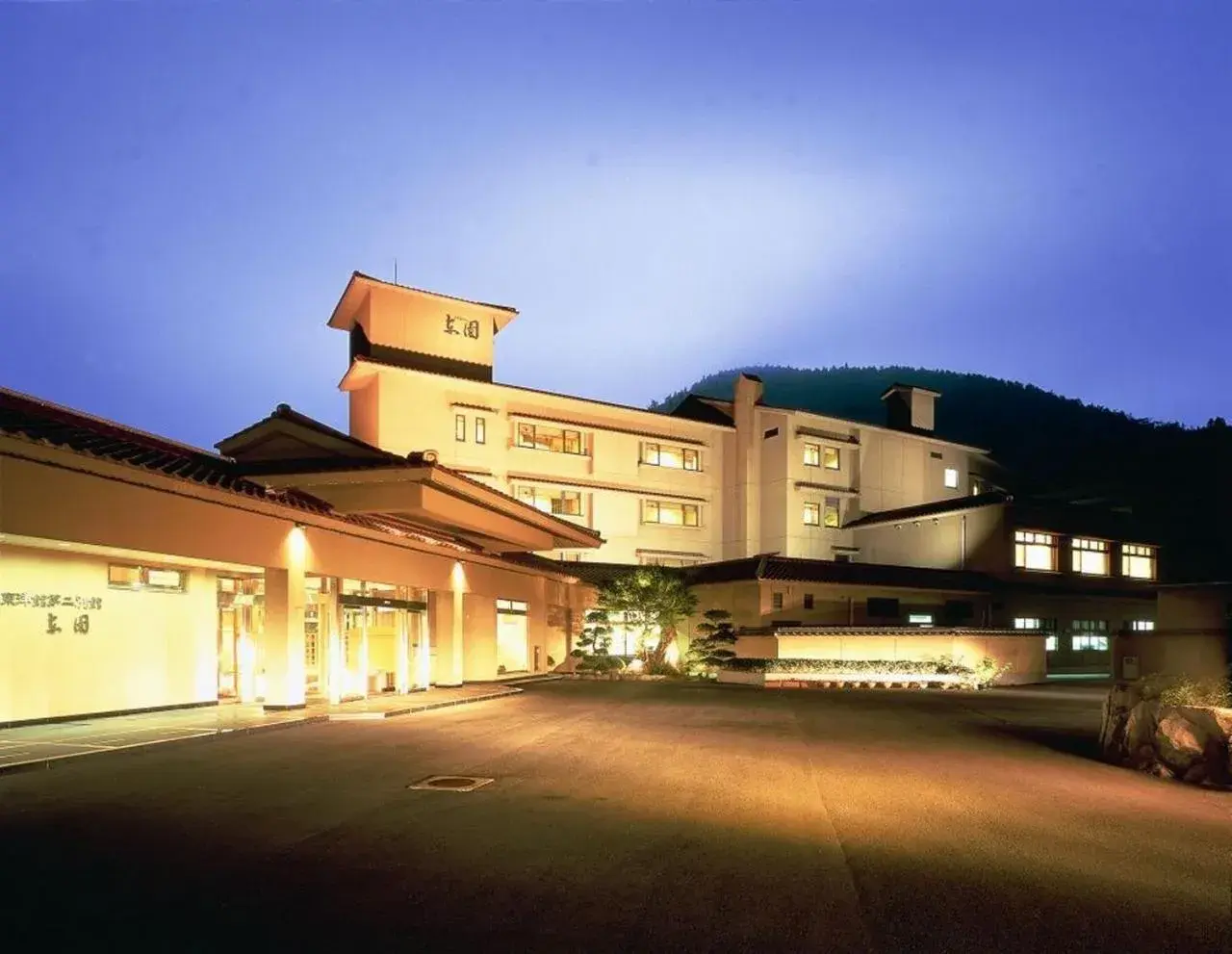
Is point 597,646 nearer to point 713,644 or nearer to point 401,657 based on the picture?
point 713,644

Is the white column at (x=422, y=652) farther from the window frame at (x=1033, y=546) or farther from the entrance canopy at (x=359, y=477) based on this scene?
the window frame at (x=1033, y=546)

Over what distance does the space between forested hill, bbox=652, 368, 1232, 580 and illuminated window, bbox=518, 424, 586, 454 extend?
80.4 feet

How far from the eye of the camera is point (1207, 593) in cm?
1988

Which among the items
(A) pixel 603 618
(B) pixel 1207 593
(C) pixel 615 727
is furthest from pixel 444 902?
(A) pixel 603 618

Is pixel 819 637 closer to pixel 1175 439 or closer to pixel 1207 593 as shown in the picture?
pixel 1207 593

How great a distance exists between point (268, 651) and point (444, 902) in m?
14.1

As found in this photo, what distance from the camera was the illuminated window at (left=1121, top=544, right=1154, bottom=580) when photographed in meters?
50.4

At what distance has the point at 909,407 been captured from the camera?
5609 centimetres

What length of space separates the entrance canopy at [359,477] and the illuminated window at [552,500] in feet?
65.0

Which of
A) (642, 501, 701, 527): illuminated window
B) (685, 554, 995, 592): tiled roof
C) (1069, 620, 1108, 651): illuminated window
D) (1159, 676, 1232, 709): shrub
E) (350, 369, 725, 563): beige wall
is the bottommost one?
(1069, 620, 1108, 651): illuminated window

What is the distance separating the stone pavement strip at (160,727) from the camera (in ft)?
42.9

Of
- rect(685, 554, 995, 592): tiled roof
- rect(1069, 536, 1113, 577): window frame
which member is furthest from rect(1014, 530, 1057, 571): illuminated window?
rect(685, 554, 995, 592): tiled roof

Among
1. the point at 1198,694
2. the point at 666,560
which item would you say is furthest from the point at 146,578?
the point at 666,560

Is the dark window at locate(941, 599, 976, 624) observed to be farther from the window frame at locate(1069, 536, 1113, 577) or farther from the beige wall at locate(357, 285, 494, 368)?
the beige wall at locate(357, 285, 494, 368)
